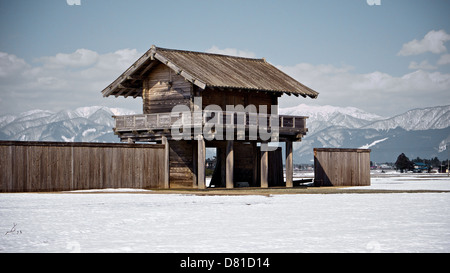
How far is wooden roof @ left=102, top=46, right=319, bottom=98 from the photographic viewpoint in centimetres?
4003

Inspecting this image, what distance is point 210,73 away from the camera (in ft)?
136

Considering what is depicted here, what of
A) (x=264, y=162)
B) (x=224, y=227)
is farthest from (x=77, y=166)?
(x=224, y=227)

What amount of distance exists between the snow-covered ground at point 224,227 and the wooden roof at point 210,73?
14573 millimetres

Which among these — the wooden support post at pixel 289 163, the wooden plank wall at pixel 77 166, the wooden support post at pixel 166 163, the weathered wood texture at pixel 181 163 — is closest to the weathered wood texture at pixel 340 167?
the wooden support post at pixel 289 163

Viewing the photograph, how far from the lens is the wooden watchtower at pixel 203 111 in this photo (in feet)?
131

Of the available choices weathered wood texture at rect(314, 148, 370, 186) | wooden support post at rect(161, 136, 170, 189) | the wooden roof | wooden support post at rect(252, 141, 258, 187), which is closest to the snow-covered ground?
wooden support post at rect(161, 136, 170, 189)

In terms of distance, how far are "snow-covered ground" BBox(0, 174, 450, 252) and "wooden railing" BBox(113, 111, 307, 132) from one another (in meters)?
13.4

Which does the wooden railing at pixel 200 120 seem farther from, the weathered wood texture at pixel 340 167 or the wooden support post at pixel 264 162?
the weathered wood texture at pixel 340 167

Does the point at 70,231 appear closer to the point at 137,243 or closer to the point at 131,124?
the point at 137,243

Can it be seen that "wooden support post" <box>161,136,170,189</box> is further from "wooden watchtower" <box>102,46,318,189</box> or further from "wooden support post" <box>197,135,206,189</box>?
"wooden support post" <box>197,135,206,189</box>

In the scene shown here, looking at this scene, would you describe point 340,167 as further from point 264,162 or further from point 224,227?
point 224,227

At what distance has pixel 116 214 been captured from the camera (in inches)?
850
